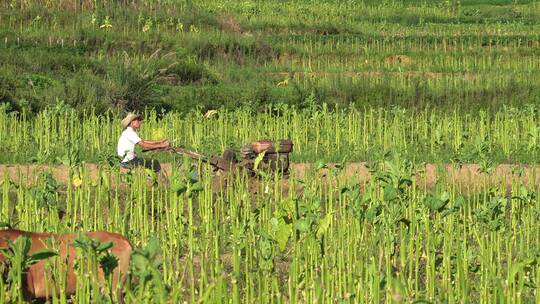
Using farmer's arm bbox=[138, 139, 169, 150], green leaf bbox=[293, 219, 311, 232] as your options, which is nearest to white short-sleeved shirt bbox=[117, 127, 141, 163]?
farmer's arm bbox=[138, 139, 169, 150]

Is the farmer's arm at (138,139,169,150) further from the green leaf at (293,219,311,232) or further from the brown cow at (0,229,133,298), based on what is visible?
the green leaf at (293,219,311,232)

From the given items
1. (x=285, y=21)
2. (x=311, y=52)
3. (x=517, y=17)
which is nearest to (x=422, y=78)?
(x=311, y=52)

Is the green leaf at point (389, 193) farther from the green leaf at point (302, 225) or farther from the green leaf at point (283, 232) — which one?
the green leaf at point (302, 225)

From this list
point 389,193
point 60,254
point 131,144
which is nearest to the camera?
point 60,254

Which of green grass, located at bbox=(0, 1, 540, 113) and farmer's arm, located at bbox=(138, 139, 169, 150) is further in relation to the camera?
green grass, located at bbox=(0, 1, 540, 113)

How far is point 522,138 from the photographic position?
58.1ft

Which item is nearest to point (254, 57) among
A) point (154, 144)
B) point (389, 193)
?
point (154, 144)

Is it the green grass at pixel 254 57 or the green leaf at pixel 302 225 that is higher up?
the green grass at pixel 254 57

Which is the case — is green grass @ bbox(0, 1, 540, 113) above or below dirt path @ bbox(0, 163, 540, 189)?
above

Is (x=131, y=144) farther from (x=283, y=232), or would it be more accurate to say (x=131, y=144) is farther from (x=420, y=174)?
(x=283, y=232)

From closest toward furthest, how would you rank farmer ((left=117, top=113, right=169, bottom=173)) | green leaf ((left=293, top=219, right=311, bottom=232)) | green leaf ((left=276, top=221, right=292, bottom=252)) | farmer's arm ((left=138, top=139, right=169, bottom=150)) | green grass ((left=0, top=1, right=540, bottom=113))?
green leaf ((left=293, top=219, right=311, bottom=232)), green leaf ((left=276, top=221, right=292, bottom=252)), farmer's arm ((left=138, top=139, right=169, bottom=150)), farmer ((left=117, top=113, right=169, bottom=173)), green grass ((left=0, top=1, right=540, bottom=113))

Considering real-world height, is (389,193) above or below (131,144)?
below

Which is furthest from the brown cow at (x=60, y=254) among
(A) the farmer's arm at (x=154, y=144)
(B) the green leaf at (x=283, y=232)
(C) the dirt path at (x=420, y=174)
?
(A) the farmer's arm at (x=154, y=144)

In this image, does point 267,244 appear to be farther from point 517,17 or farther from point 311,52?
point 517,17
